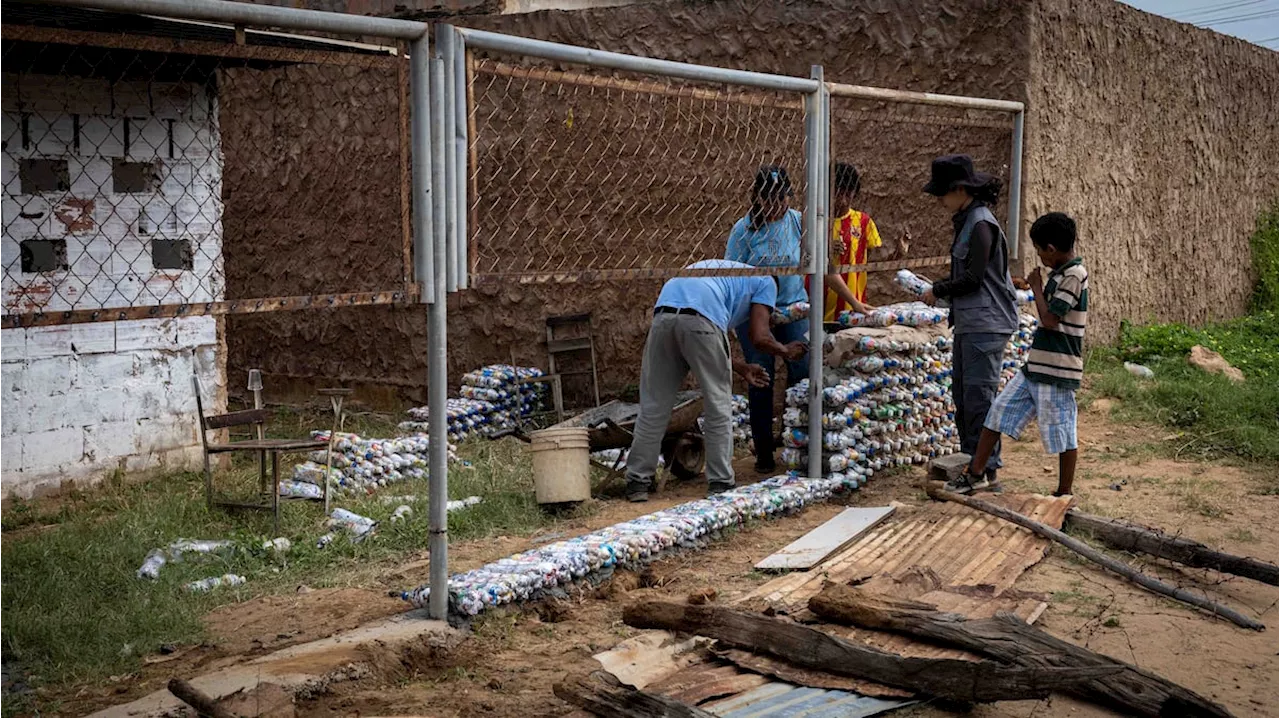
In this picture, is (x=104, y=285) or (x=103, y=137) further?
(x=104, y=285)

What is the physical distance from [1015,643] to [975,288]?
3056 mm

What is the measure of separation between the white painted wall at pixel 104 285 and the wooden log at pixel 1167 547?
546 centimetres

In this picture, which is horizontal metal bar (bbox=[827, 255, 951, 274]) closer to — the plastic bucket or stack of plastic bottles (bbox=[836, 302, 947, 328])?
stack of plastic bottles (bbox=[836, 302, 947, 328])

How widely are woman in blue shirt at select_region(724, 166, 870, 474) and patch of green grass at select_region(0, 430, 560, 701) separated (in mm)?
1564

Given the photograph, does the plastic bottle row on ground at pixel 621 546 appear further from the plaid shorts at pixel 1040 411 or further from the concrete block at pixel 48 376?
the concrete block at pixel 48 376

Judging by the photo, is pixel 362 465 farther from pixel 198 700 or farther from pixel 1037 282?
pixel 198 700

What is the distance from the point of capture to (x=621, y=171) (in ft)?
34.5

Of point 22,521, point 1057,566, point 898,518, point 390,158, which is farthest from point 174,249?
point 1057,566

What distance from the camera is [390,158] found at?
1116 cm

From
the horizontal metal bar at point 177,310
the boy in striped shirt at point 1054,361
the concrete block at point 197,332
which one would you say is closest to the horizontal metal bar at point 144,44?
the horizontal metal bar at point 177,310

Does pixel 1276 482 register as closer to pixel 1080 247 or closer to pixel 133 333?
pixel 1080 247

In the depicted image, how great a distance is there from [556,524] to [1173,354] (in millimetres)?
6172

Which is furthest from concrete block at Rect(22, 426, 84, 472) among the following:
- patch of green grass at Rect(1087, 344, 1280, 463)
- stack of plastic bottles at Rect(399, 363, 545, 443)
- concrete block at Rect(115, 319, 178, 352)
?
patch of green grass at Rect(1087, 344, 1280, 463)

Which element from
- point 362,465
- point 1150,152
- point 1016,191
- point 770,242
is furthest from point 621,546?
point 1150,152
